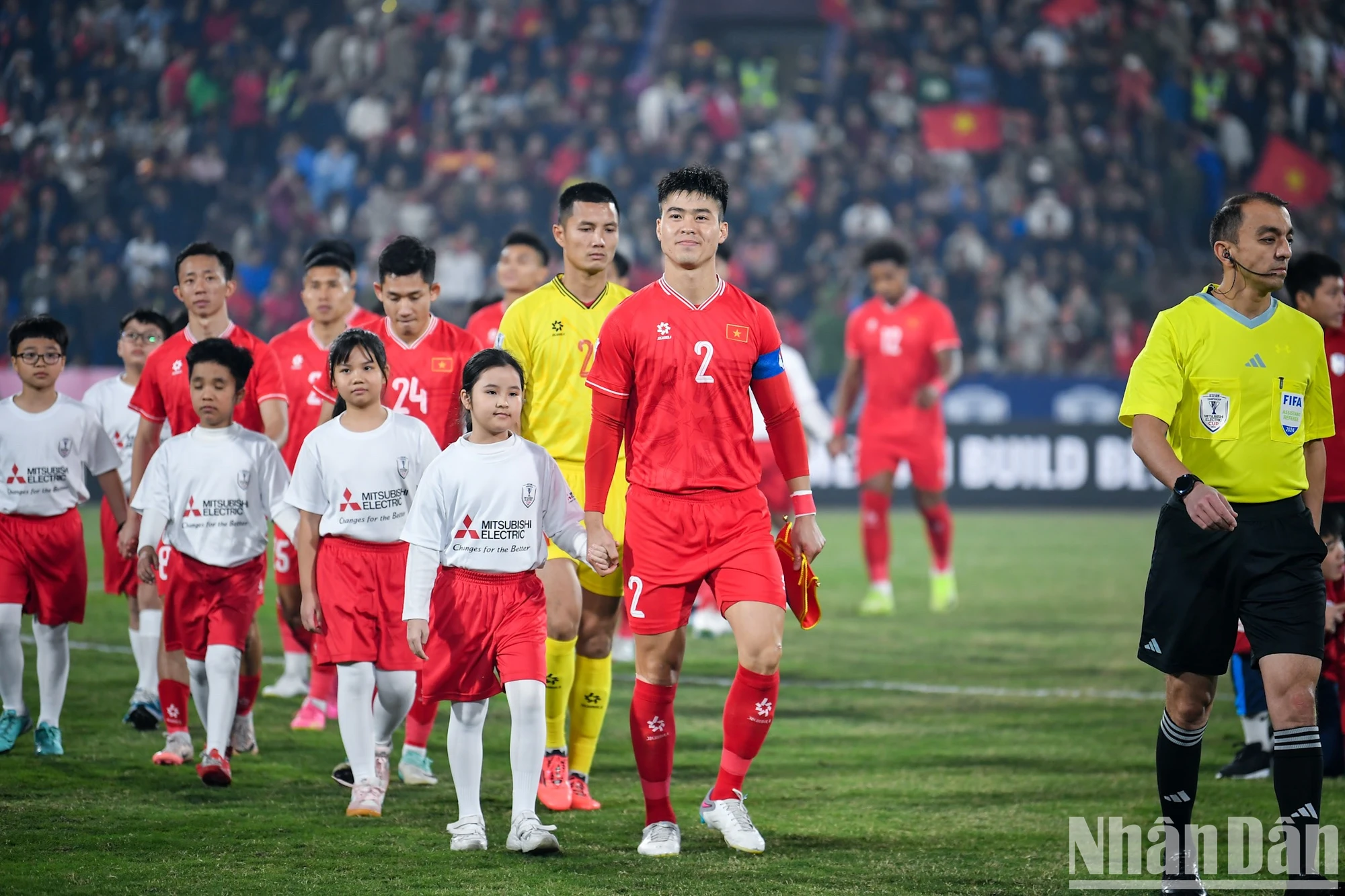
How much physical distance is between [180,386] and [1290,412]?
4.91m

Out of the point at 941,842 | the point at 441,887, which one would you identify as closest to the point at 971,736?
the point at 941,842

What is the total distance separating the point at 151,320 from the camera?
8844 millimetres

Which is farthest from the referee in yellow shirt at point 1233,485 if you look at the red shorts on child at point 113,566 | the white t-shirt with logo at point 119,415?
the white t-shirt with logo at point 119,415

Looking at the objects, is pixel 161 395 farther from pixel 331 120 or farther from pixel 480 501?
pixel 331 120

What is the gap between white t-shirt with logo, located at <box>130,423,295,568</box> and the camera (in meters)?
6.67

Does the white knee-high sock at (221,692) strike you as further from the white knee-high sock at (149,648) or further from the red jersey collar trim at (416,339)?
the red jersey collar trim at (416,339)

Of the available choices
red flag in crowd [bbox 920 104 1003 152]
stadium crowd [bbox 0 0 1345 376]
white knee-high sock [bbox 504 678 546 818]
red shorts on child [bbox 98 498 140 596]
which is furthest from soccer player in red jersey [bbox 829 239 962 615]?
red flag in crowd [bbox 920 104 1003 152]

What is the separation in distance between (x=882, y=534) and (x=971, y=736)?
4.80 meters

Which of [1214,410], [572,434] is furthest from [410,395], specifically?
[1214,410]

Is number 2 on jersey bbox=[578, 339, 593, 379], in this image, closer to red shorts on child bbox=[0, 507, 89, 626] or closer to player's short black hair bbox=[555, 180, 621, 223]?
player's short black hair bbox=[555, 180, 621, 223]

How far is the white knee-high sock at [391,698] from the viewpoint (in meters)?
6.31

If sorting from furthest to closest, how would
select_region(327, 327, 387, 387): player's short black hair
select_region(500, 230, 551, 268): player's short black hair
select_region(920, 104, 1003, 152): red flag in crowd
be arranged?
select_region(920, 104, 1003, 152): red flag in crowd < select_region(500, 230, 551, 268): player's short black hair < select_region(327, 327, 387, 387): player's short black hair

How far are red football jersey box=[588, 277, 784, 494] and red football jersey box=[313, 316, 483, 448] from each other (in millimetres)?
1581

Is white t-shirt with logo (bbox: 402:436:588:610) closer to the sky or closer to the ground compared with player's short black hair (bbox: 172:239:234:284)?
closer to the ground
